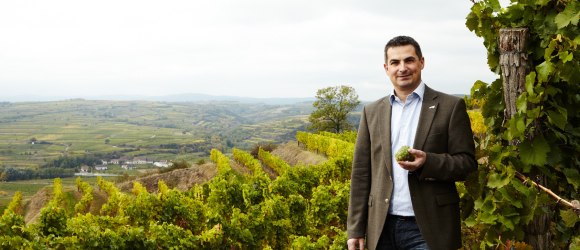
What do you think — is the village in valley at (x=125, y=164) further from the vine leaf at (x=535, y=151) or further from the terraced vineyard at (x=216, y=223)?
the vine leaf at (x=535, y=151)

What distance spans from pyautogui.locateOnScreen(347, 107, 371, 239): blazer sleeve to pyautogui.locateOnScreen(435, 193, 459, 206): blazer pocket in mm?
675

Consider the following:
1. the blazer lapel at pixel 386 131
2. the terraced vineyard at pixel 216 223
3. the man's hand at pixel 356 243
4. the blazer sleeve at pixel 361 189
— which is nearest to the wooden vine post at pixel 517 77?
the blazer lapel at pixel 386 131

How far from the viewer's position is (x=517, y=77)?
316 centimetres

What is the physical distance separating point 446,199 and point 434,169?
0.37m

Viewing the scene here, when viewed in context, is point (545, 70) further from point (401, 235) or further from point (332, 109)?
point (332, 109)

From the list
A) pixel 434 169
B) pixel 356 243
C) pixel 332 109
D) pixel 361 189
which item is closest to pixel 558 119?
pixel 434 169

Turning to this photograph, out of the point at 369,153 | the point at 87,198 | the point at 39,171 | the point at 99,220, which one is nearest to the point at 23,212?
the point at 87,198

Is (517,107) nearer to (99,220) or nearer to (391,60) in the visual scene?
(391,60)

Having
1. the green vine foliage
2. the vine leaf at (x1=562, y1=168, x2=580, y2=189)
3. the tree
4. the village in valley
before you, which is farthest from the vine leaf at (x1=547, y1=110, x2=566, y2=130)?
the village in valley

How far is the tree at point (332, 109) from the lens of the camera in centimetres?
6227

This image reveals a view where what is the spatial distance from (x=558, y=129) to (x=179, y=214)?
1152cm

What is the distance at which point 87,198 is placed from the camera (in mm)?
26969

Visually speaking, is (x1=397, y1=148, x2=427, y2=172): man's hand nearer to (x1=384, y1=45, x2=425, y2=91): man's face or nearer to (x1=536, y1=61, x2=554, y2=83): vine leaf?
(x1=384, y1=45, x2=425, y2=91): man's face

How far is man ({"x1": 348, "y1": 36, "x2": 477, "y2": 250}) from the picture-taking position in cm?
329
